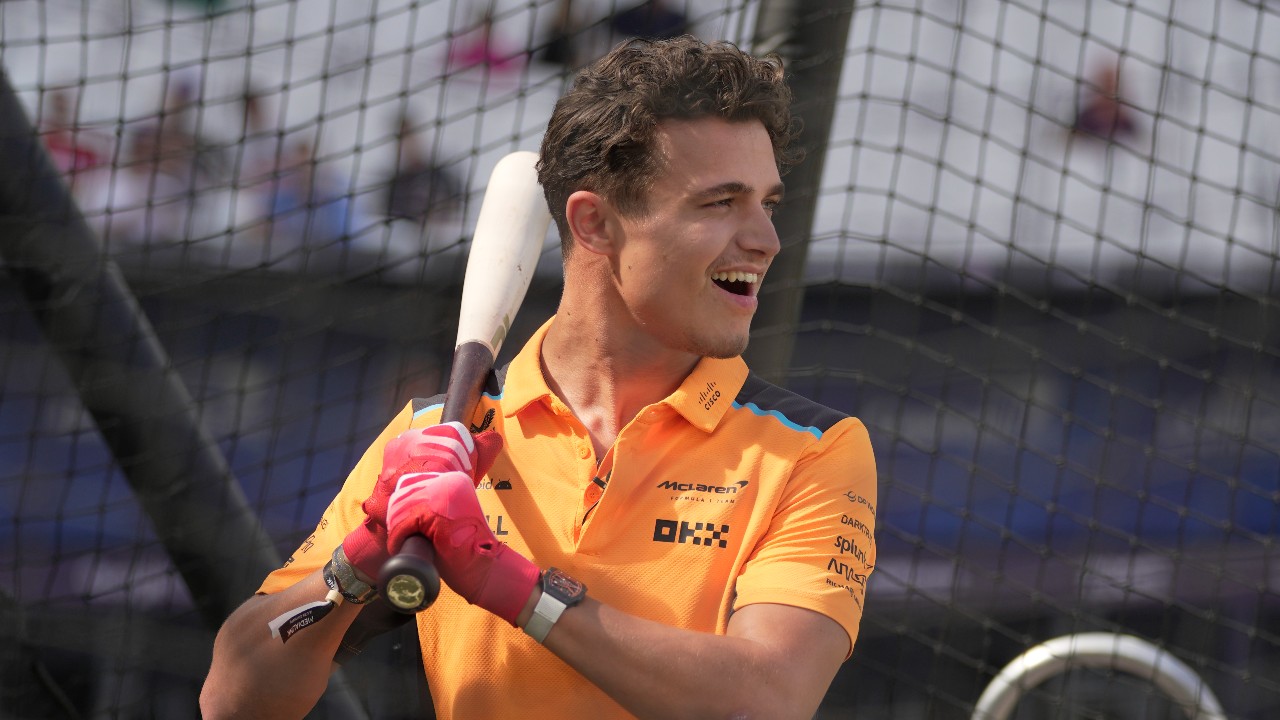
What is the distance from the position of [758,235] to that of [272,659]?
781mm

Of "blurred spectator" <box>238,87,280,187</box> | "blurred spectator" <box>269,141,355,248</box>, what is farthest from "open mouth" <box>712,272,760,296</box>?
"blurred spectator" <box>238,87,280,187</box>

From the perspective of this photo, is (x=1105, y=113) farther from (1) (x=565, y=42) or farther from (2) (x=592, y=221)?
(2) (x=592, y=221)

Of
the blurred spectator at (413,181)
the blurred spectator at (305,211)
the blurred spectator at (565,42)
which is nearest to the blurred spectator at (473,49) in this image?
the blurred spectator at (413,181)

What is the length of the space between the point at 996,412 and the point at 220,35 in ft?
9.82

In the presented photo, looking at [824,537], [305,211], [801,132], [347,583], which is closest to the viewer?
[347,583]

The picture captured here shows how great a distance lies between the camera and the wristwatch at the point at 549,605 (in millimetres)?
1460

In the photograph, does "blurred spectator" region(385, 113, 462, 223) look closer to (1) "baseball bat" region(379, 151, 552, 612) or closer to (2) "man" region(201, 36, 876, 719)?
(1) "baseball bat" region(379, 151, 552, 612)

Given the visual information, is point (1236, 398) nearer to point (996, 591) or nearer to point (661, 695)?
point (996, 591)

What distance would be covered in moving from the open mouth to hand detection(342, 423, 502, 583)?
0.38 m

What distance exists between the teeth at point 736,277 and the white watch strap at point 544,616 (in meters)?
0.48

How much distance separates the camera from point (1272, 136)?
4.37 m

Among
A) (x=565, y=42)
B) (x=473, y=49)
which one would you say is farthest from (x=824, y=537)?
(x=473, y=49)

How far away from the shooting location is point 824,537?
166 centimetres

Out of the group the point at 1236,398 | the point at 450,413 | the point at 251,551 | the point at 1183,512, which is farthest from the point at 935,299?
the point at 450,413
